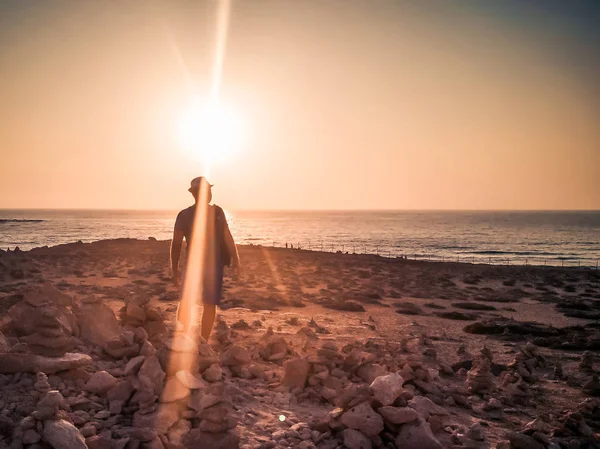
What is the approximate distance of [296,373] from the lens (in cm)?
588

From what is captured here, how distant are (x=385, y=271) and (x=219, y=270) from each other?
18.5m

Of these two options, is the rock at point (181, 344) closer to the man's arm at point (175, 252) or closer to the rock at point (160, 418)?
the rock at point (160, 418)

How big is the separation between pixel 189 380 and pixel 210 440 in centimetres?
73

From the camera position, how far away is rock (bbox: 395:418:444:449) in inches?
167

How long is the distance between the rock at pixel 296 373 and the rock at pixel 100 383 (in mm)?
2189

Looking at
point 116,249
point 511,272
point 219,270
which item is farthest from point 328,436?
point 116,249

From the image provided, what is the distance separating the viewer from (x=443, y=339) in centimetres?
982

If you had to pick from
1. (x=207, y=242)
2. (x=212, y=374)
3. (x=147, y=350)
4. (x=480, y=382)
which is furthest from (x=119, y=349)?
(x=480, y=382)

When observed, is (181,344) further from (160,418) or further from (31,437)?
(31,437)

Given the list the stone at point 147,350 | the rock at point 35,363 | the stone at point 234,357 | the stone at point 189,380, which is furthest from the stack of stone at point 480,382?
the rock at point 35,363

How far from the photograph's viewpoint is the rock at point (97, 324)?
588 cm

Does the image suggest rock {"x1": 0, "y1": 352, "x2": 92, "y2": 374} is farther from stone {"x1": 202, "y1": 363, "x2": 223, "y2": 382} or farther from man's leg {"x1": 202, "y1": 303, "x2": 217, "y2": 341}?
man's leg {"x1": 202, "y1": 303, "x2": 217, "y2": 341}

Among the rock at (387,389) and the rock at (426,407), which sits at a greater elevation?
the rock at (387,389)

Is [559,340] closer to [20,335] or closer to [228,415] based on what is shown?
[228,415]
